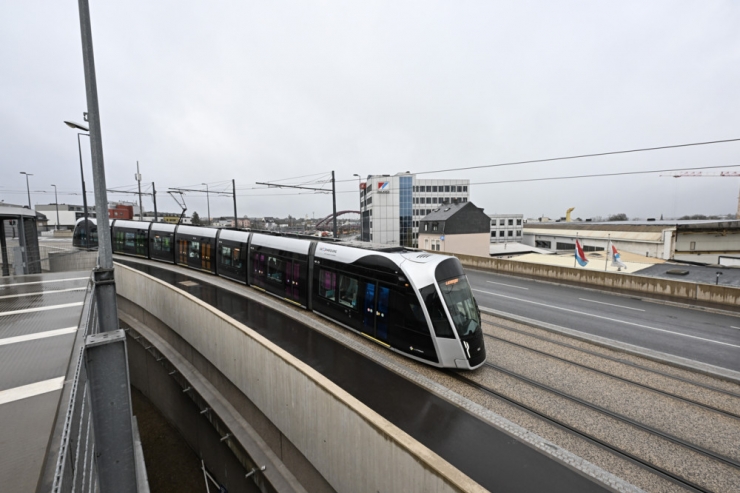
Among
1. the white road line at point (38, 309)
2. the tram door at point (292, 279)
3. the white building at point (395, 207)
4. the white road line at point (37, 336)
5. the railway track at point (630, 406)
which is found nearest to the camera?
the white road line at point (37, 336)

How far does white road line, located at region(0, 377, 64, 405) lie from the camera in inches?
128

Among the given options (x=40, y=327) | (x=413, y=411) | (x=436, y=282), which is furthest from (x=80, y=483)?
(x=436, y=282)

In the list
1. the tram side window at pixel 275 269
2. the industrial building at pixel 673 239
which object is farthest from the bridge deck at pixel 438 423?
the industrial building at pixel 673 239

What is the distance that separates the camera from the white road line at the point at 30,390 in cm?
324

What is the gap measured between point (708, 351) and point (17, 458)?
49.8 ft

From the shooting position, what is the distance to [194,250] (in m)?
19.6

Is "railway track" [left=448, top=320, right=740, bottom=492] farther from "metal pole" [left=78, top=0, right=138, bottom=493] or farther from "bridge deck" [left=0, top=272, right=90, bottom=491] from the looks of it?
"bridge deck" [left=0, top=272, right=90, bottom=491]

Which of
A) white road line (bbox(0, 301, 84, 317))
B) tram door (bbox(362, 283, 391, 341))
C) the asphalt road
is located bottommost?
the asphalt road

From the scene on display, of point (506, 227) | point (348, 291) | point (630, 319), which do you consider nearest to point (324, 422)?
point (348, 291)

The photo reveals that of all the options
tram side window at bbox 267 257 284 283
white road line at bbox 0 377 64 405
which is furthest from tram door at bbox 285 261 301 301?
white road line at bbox 0 377 64 405

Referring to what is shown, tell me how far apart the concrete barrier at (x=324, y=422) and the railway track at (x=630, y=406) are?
367 centimetres

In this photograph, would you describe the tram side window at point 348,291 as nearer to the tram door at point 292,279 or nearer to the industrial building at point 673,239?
the tram door at point 292,279

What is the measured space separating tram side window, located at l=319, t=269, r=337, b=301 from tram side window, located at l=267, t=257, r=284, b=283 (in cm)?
270

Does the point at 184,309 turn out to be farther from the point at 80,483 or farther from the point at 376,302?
the point at 80,483
